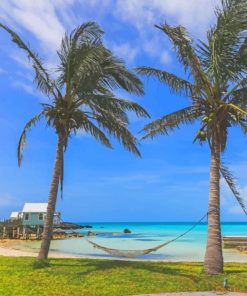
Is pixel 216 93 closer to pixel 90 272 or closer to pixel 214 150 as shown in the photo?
pixel 214 150

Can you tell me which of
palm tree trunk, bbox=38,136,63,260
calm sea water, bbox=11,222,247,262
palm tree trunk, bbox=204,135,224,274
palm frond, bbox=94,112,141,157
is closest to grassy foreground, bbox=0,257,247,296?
palm tree trunk, bbox=204,135,224,274

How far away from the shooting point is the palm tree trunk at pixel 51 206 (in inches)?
596

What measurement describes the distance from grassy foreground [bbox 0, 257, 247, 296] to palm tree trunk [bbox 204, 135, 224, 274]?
38 centimetres

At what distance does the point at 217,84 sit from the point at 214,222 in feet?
13.8

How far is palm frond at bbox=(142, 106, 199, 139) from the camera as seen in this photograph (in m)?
14.6

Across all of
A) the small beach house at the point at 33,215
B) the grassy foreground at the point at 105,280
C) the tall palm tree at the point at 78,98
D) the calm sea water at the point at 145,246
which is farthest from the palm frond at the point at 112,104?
the small beach house at the point at 33,215

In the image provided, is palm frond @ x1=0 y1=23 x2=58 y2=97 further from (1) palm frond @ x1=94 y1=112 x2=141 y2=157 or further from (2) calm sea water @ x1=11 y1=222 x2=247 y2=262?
(2) calm sea water @ x1=11 y1=222 x2=247 y2=262

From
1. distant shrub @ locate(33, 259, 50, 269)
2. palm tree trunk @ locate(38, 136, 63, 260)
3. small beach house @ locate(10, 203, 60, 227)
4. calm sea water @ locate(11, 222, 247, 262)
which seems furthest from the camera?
small beach house @ locate(10, 203, 60, 227)

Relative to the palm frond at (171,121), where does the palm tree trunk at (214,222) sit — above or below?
below

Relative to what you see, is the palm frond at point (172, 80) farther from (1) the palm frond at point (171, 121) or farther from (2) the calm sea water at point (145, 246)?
(2) the calm sea water at point (145, 246)

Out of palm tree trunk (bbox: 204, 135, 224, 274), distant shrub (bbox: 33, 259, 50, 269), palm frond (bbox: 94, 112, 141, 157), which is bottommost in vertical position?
distant shrub (bbox: 33, 259, 50, 269)

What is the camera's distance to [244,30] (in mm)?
13211

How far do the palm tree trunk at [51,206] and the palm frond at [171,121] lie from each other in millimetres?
3122

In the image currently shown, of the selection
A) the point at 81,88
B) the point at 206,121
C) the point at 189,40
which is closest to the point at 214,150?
the point at 206,121
